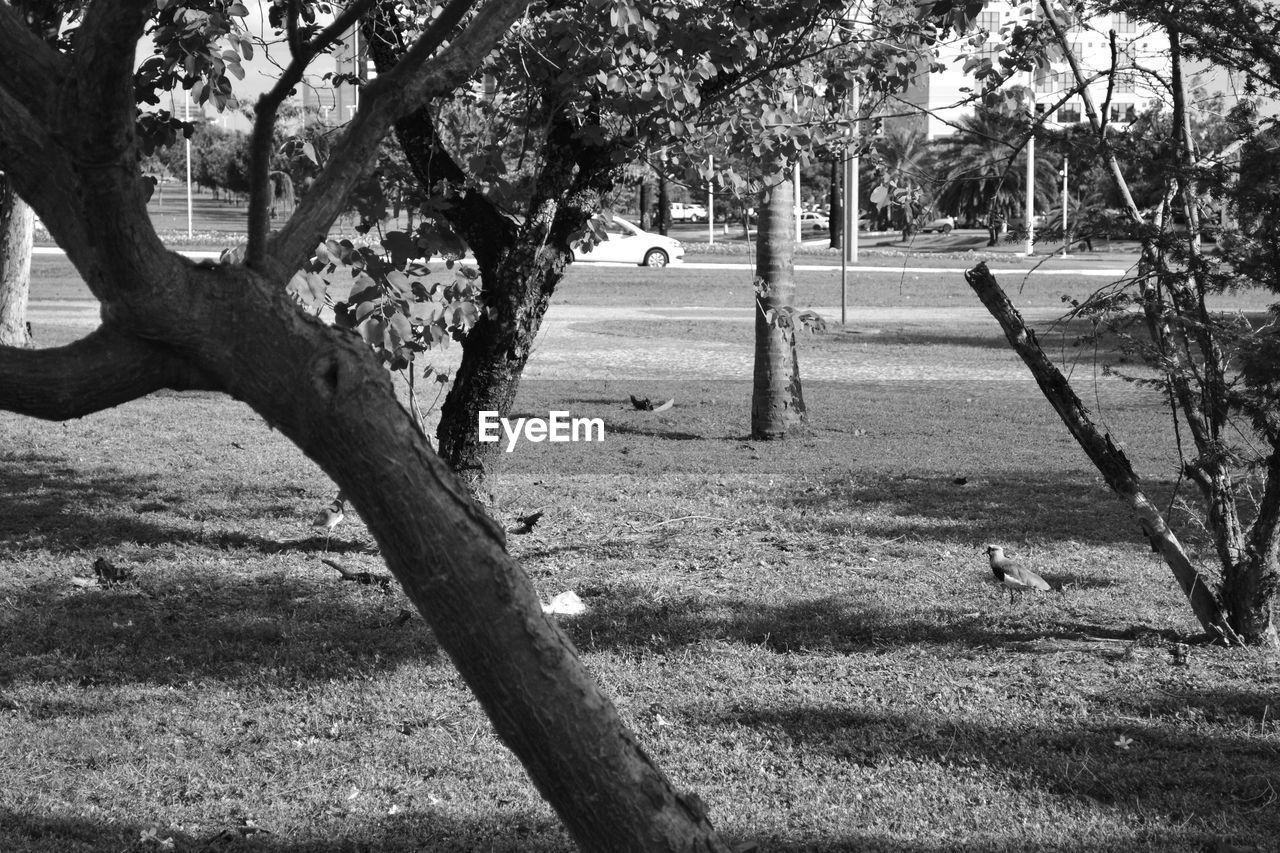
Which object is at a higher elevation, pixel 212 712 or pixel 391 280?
pixel 391 280

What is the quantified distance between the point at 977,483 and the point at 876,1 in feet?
12.6

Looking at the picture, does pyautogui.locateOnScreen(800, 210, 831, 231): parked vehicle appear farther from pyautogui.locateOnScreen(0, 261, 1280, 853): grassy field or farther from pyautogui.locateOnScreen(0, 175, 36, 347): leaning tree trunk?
pyautogui.locateOnScreen(0, 261, 1280, 853): grassy field

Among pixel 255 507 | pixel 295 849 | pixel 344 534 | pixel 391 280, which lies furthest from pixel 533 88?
pixel 295 849

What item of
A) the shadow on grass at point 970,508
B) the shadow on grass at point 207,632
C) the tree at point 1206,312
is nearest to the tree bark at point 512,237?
the shadow on grass at point 207,632

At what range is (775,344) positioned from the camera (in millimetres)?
11375

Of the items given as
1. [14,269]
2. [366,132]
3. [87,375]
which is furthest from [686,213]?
[87,375]

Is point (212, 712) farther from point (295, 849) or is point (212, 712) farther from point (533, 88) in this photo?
point (533, 88)

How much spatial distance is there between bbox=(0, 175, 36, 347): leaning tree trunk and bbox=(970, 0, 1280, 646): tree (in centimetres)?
1147

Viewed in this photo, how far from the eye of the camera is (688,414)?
508 inches

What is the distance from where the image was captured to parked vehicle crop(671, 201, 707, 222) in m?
84.0

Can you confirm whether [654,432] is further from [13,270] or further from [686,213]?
[686,213]

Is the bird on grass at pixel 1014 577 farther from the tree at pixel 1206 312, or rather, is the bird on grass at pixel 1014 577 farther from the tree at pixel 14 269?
the tree at pixel 14 269

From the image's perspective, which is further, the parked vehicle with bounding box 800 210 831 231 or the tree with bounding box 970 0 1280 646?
the parked vehicle with bounding box 800 210 831 231

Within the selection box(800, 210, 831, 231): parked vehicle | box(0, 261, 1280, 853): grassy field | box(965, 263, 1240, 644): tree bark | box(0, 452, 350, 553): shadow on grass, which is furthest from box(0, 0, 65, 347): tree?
box(800, 210, 831, 231): parked vehicle
